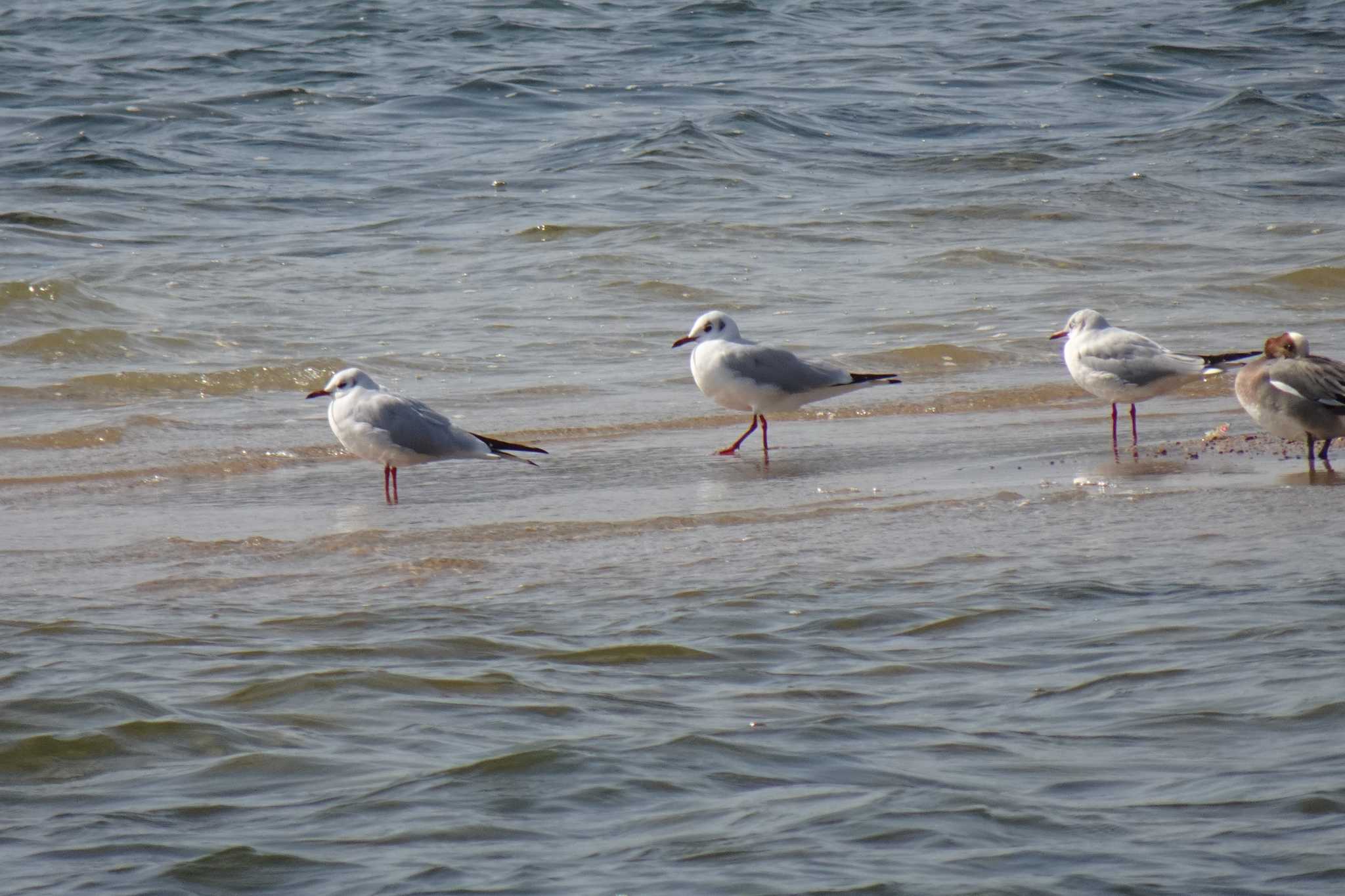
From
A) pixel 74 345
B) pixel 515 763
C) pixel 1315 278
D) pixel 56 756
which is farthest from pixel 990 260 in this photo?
pixel 56 756

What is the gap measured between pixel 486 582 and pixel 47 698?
5.10ft

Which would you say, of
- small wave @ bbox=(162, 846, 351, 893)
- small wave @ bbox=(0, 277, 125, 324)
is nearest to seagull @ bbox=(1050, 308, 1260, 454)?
small wave @ bbox=(162, 846, 351, 893)

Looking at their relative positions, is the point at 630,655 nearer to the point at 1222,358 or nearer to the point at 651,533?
the point at 651,533

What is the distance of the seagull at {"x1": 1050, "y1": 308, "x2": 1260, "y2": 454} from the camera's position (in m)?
7.46

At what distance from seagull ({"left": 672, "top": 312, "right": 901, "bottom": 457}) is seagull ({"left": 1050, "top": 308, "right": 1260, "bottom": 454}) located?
0.85 m

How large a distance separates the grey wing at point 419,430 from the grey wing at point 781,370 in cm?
141

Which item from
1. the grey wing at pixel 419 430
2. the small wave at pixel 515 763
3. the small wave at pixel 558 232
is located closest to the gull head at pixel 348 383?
the grey wing at pixel 419 430

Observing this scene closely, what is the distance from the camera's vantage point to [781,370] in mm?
7953

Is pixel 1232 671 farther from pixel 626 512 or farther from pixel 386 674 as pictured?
pixel 626 512

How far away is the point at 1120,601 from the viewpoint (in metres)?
4.85

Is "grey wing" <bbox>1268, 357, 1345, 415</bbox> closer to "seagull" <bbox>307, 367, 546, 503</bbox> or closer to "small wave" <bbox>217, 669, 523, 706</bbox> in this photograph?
"seagull" <bbox>307, 367, 546, 503</bbox>

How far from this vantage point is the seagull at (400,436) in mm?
6984

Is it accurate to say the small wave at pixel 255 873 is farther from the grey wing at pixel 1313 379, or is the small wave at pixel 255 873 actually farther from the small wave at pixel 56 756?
the grey wing at pixel 1313 379

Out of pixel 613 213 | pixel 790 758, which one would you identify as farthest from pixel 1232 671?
pixel 613 213
